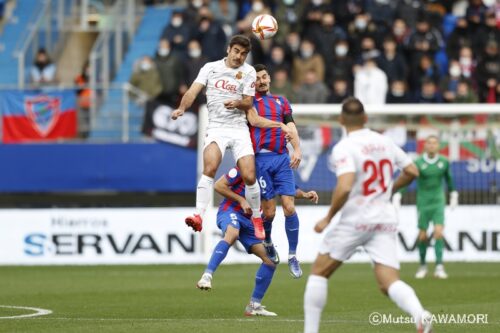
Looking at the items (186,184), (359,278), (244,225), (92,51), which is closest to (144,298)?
(244,225)

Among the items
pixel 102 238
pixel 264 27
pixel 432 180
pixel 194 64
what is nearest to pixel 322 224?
pixel 264 27

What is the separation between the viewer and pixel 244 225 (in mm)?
15227

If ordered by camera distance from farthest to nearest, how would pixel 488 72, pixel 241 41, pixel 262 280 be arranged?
1. pixel 488 72
2. pixel 241 41
3. pixel 262 280

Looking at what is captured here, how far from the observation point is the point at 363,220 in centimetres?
1104

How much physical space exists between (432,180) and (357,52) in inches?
304

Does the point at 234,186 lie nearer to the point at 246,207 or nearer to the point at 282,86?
the point at 246,207

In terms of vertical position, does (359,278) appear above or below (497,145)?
below

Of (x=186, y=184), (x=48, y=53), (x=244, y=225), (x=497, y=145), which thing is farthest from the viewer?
(x=48, y=53)

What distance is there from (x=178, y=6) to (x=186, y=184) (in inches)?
301

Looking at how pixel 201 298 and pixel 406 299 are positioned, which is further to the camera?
pixel 201 298

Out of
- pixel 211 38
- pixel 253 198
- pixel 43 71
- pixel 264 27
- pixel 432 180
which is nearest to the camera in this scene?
pixel 253 198

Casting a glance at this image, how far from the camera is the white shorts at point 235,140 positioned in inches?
606

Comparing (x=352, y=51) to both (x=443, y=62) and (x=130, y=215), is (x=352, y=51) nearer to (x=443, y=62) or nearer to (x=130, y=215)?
(x=443, y=62)

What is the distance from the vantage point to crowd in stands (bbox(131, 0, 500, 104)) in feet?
91.8
